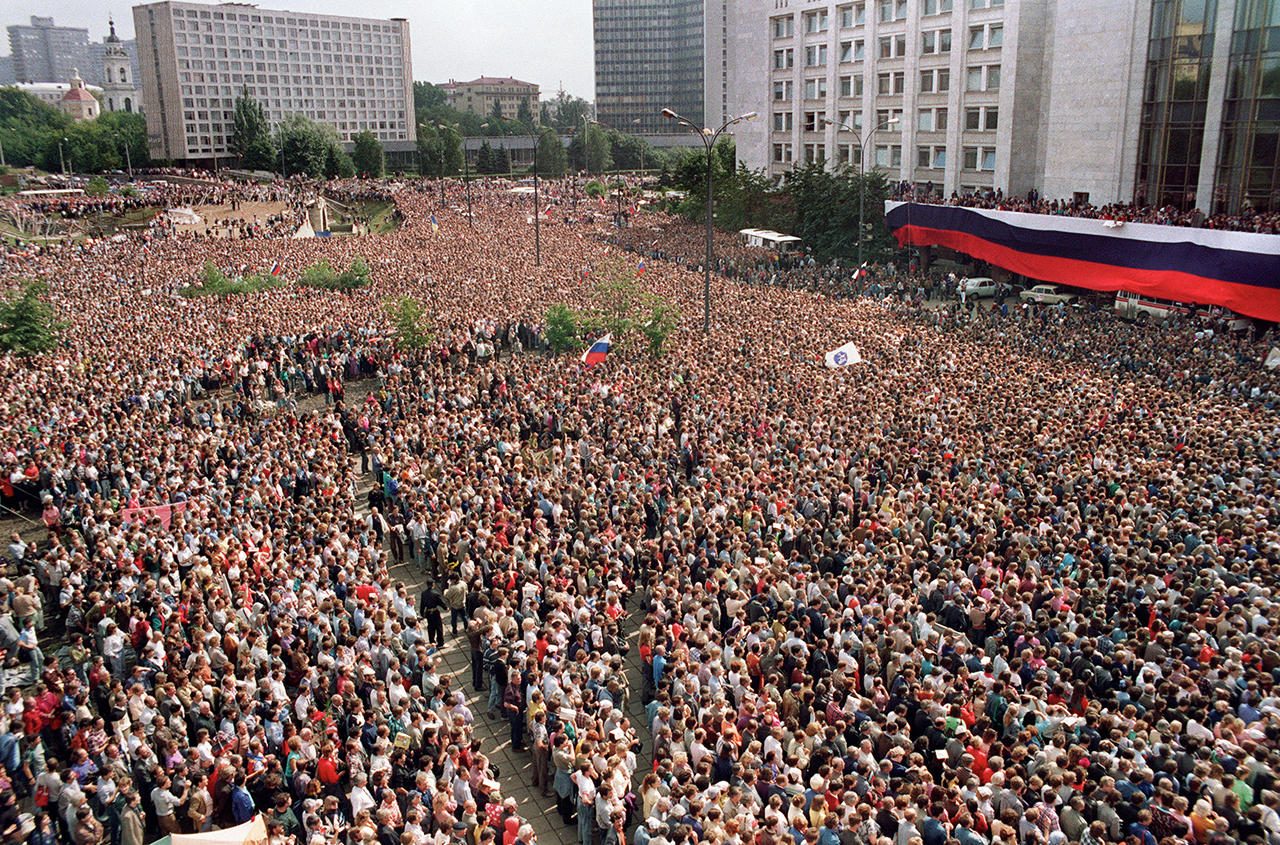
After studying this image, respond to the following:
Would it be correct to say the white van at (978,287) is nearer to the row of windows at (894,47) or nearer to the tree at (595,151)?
the row of windows at (894,47)

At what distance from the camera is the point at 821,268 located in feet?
146

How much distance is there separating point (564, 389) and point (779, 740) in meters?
14.3

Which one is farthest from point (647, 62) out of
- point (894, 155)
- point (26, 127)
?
point (894, 155)

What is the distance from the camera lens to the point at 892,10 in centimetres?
5481

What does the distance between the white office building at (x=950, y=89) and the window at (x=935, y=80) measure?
8 cm

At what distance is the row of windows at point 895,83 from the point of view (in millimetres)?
48844

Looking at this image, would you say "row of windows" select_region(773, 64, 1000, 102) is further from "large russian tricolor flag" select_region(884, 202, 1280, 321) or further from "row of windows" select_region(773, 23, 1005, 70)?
"large russian tricolor flag" select_region(884, 202, 1280, 321)

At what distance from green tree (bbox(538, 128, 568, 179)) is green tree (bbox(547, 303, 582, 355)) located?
8590 centimetres

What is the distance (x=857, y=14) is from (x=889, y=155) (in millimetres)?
9169

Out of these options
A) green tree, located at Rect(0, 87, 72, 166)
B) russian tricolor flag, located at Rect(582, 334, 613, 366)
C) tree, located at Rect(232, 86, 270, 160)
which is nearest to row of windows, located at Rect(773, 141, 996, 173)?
russian tricolor flag, located at Rect(582, 334, 613, 366)

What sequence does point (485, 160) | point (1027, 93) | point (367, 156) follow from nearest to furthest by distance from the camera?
point (1027, 93), point (367, 156), point (485, 160)

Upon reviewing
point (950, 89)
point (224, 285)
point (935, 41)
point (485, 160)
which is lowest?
point (224, 285)

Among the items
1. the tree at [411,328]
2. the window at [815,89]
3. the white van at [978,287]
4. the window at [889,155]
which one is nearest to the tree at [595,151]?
the window at [815,89]

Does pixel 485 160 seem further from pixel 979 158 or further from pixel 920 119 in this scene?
pixel 979 158
